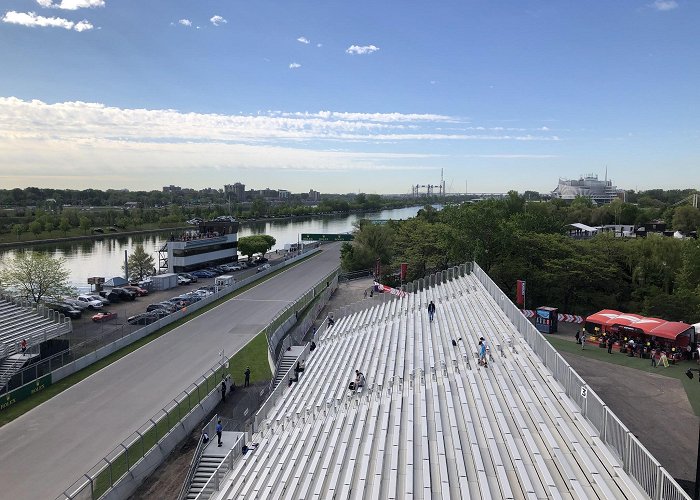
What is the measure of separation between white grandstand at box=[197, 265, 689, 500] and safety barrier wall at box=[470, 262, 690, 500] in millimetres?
25

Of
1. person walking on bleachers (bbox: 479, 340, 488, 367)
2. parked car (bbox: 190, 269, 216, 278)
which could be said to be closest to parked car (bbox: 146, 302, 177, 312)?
parked car (bbox: 190, 269, 216, 278)

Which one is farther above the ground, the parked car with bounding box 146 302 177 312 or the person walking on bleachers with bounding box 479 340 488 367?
Result: the person walking on bleachers with bounding box 479 340 488 367

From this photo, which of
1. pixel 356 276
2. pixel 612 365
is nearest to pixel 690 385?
pixel 612 365

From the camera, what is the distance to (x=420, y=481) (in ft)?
31.9

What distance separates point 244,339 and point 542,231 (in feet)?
104

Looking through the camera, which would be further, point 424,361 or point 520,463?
point 424,361

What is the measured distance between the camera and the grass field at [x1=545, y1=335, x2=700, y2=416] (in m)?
20.0

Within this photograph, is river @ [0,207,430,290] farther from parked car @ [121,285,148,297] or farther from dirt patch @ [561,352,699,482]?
dirt patch @ [561,352,699,482]

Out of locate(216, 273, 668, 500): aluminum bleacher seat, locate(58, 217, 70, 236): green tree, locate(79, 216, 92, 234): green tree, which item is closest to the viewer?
locate(216, 273, 668, 500): aluminum bleacher seat

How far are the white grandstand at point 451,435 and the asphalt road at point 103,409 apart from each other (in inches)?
235

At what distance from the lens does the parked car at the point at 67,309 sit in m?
35.8

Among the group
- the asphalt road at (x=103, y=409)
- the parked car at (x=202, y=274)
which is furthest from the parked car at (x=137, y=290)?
the asphalt road at (x=103, y=409)

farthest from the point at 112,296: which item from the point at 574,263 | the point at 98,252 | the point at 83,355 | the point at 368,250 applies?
the point at 98,252

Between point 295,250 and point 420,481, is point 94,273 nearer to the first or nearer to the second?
point 295,250
